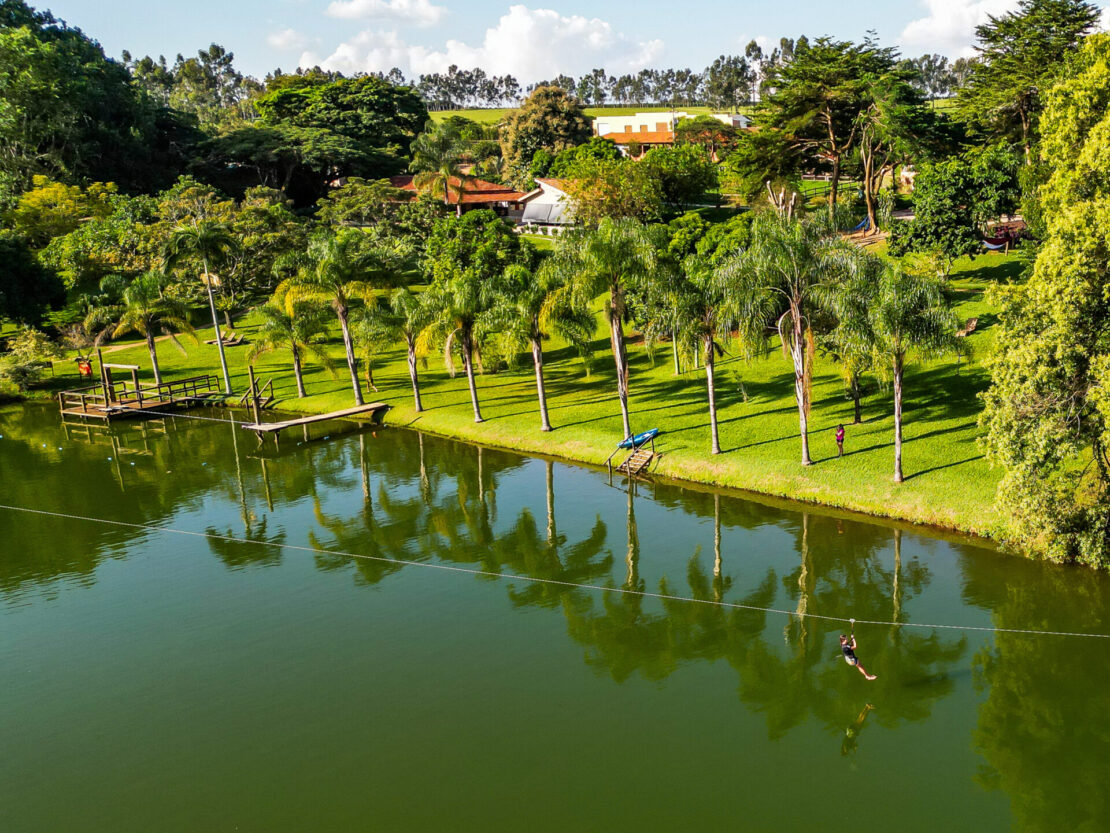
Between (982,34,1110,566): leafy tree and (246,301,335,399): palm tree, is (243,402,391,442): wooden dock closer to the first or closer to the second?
(246,301,335,399): palm tree

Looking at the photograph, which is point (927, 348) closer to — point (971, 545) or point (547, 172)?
point (971, 545)

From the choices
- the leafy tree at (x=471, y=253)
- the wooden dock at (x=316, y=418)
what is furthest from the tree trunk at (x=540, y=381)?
the wooden dock at (x=316, y=418)

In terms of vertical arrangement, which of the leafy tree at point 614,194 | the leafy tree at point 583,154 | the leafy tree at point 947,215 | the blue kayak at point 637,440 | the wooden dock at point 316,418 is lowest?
the blue kayak at point 637,440

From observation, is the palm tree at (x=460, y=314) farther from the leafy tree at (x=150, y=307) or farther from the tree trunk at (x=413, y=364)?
Result: the leafy tree at (x=150, y=307)

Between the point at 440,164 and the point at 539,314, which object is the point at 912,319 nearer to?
the point at 539,314

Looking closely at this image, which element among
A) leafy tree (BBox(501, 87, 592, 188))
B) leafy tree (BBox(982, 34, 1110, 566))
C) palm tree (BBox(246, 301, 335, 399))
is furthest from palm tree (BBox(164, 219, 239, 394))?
leafy tree (BBox(501, 87, 592, 188))

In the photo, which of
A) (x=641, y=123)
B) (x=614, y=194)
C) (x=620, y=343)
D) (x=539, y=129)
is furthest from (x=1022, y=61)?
(x=641, y=123)

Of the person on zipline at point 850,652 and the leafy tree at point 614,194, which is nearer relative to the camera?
the person on zipline at point 850,652
